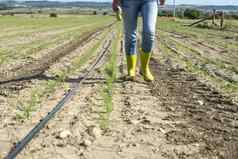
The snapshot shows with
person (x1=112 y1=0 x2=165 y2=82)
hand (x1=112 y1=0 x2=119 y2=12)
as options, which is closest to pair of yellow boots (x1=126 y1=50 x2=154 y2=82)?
person (x1=112 y1=0 x2=165 y2=82)

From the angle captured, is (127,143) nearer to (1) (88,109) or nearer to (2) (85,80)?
(1) (88,109)

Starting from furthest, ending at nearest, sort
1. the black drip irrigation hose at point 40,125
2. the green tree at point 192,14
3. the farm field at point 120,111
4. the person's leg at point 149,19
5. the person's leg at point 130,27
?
1. the green tree at point 192,14
2. the person's leg at point 130,27
3. the person's leg at point 149,19
4. the farm field at point 120,111
5. the black drip irrigation hose at point 40,125

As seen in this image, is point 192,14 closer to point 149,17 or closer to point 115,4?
point 115,4

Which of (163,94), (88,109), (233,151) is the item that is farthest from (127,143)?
(163,94)

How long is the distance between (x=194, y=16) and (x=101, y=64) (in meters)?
57.8

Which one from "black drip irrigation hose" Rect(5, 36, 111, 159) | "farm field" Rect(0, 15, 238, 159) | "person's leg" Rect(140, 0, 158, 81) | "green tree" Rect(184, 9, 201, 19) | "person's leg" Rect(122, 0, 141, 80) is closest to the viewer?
"black drip irrigation hose" Rect(5, 36, 111, 159)

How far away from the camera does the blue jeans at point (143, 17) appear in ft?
24.6

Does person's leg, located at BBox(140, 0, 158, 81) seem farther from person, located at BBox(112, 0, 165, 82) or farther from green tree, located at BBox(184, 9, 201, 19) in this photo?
green tree, located at BBox(184, 9, 201, 19)

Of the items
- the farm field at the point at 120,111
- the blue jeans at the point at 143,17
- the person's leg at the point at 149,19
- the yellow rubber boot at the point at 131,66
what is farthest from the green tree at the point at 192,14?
the person's leg at the point at 149,19

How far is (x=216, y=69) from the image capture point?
31.6ft

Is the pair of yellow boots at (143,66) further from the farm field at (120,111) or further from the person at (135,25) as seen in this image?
the farm field at (120,111)

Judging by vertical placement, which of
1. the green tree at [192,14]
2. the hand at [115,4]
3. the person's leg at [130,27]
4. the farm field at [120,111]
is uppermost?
the hand at [115,4]

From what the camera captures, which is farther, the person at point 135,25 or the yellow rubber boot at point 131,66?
the yellow rubber boot at point 131,66

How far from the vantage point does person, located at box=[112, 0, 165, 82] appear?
24.6 feet
